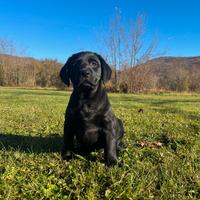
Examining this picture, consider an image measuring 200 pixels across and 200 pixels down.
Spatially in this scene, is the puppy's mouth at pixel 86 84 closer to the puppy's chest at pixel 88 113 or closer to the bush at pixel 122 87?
the puppy's chest at pixel 88 113

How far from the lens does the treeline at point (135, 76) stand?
106ft

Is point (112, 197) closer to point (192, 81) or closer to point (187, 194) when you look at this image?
point (187, 194)

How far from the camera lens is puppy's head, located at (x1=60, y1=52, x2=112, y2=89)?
372 cm

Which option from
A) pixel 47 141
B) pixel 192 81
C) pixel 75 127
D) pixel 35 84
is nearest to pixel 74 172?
pixel 75 127

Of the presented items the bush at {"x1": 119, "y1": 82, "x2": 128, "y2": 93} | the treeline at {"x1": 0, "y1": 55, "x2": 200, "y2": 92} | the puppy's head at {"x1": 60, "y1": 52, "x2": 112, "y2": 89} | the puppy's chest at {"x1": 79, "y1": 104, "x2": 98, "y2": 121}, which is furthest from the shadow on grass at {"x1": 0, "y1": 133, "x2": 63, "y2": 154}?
the bush at {"x1": 119, "y1": 82, "x2": 128, "y2": 93}

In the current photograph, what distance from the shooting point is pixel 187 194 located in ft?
9.38

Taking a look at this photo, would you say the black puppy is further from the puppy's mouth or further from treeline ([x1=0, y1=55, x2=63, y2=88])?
treeline ([x1=0, y1=55, x2=63, y2=88])

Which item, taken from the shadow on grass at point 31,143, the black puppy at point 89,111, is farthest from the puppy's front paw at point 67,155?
the shadow on grass at point 31,143

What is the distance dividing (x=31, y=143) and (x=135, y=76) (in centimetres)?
2778

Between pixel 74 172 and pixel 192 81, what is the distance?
33886mm

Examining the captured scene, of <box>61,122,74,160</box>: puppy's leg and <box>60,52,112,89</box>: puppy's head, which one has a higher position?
<box>60,52,112,89</box>: puppy's head

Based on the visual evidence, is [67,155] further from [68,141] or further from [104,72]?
[104,72]

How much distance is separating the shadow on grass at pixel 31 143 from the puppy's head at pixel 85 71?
1.06m

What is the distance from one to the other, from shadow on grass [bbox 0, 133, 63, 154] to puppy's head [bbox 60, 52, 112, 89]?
1.06 meters
